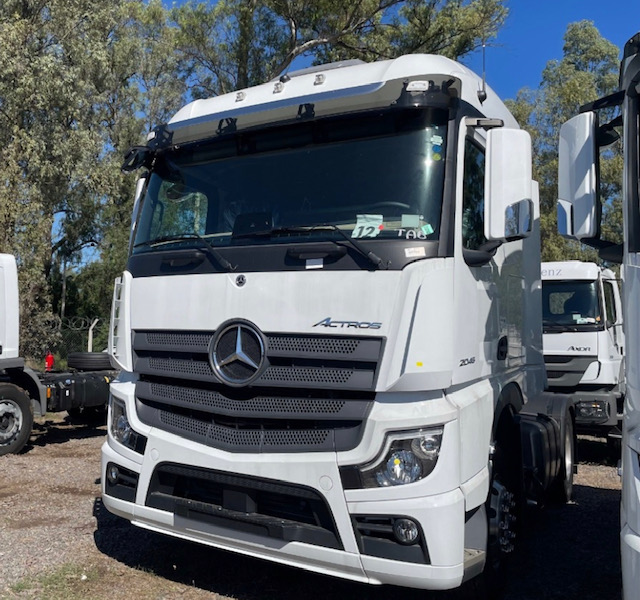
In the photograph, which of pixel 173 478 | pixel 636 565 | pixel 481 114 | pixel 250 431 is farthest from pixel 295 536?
pixel 481 114

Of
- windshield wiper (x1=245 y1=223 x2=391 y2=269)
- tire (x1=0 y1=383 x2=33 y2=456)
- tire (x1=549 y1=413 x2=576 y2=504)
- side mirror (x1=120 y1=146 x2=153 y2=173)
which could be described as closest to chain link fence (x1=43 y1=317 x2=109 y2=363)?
tire (x1=0 y1=383 x2=33 y2=456)

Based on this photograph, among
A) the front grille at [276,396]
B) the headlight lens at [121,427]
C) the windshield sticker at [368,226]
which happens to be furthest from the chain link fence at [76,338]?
the windshield sticker at [368,226]

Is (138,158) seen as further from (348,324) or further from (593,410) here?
(593,410)

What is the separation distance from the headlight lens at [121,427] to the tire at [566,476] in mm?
3881

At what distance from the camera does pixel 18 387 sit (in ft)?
29.5

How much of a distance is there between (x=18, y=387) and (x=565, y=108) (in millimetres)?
25932

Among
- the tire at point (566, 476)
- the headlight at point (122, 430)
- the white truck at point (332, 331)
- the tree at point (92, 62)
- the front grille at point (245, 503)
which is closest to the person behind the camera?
the white truck at point (332, 331)

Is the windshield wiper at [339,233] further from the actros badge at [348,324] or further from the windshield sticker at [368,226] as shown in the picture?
the actros badge at [348,324]

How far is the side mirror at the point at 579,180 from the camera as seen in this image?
3400mm

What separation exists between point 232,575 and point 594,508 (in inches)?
152

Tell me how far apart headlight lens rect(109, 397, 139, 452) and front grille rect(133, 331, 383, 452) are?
15 centimetres

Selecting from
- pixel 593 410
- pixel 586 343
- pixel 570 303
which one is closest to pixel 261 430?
pixel 593 410

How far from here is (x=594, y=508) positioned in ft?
22.0

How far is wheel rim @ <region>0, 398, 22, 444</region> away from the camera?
8703mm
